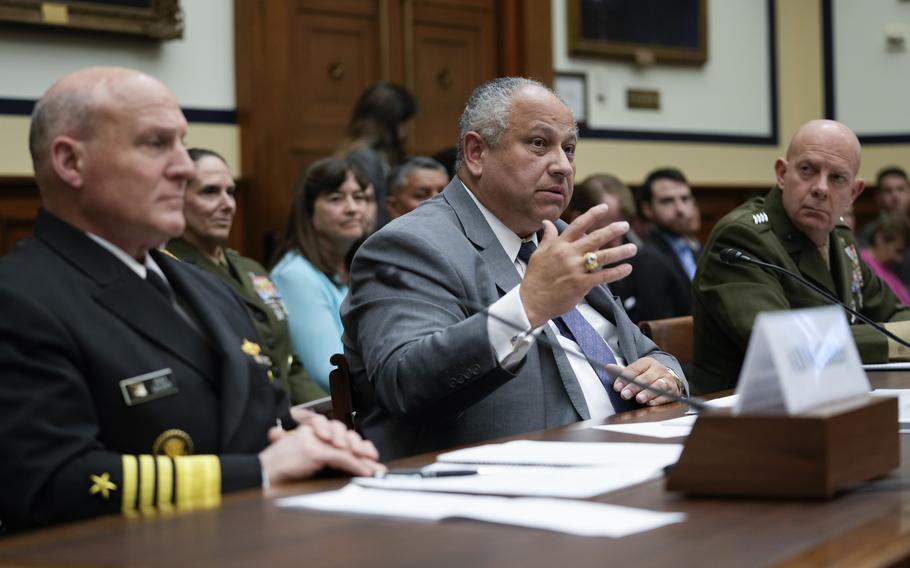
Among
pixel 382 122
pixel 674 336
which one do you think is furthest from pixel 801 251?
pixel 382 122

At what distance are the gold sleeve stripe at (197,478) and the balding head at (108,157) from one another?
1.24 ft

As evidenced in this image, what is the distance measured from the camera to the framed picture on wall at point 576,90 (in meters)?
7.81

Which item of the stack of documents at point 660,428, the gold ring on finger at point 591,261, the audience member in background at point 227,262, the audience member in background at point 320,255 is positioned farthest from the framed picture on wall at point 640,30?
the stack of documents at point 660,428

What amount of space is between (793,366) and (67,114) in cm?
108

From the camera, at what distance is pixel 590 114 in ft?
26.2

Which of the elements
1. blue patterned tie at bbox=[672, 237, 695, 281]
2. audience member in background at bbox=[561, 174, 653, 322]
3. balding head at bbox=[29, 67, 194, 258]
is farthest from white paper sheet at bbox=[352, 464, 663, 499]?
blue patterned tie at bbox=[672, 237, 695, 281]

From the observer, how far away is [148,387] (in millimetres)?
1788

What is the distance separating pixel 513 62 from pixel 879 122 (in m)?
3.28

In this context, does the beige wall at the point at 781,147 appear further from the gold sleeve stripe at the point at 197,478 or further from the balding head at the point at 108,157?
the gold sleeve stripe at the point at 197,478

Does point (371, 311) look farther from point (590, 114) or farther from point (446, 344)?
point (590, 114)

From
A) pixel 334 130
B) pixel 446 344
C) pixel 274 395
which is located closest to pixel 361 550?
pixel 274 395

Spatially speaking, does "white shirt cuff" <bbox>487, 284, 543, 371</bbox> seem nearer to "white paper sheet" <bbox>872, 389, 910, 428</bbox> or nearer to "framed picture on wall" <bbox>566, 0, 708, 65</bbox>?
"white paper sheet" <bbox>872, 389, 910, 428</bbox>

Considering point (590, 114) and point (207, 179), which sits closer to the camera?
point (207, 179)

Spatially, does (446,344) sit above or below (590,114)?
below
